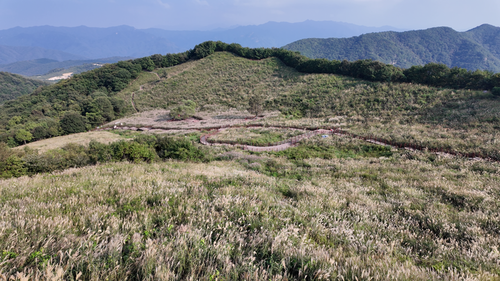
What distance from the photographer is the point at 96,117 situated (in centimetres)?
4684

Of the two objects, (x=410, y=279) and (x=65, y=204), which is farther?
(x=65, y=204)

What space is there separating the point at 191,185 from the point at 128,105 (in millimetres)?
60458

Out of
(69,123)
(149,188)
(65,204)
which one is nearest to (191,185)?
(149,188)

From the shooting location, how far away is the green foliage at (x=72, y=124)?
41750 millimetres

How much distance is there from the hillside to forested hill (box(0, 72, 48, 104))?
155 meters

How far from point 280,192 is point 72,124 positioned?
52.2m

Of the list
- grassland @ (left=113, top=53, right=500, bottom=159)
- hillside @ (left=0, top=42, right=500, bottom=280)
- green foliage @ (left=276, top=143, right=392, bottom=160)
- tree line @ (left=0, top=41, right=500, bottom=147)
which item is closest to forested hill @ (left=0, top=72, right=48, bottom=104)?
tree line @ (left=0, top=41, right=500, bottom=147)

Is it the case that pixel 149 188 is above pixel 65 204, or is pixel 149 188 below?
below

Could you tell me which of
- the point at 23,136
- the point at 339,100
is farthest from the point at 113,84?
the point at 339,100

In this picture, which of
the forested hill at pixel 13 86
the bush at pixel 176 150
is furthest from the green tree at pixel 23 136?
the forested hill at pixel 13 86

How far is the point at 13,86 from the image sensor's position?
5851 inches

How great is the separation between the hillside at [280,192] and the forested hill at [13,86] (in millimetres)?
154992

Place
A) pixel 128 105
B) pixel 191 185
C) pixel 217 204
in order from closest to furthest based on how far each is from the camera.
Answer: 1. pixel 217 204
2. pixel 191 185
3. pixel 128 105

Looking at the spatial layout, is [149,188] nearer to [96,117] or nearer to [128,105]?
[96,117]
